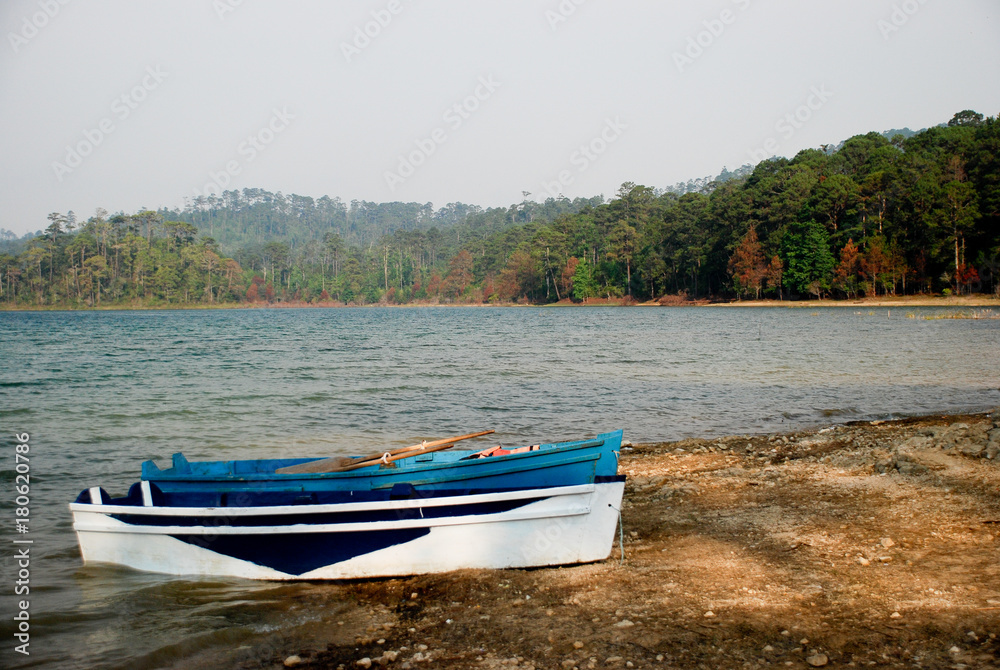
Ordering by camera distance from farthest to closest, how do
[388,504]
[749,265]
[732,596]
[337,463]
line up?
[749,265]
[337,463]
[388,504]
[732,596]

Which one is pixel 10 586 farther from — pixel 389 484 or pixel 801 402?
pixel 801 402

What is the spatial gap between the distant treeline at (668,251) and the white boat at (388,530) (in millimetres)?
74343

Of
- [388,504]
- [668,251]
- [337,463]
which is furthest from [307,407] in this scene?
[668,251]

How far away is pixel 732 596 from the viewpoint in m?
5.58

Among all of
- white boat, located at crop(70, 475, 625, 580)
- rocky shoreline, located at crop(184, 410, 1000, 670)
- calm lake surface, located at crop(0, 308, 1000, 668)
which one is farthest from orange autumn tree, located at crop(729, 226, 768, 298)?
white boat, located at crop(70, 475, 625, 580)

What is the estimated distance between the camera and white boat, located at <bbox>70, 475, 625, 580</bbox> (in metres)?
6.55

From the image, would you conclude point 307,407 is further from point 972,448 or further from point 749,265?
point 749,265

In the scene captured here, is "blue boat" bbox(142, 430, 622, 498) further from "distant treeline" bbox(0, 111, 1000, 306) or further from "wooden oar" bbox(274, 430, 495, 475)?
"distant treeline" bbox(0, 111, 1000, 306)

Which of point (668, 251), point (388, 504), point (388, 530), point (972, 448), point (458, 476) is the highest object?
point (668, 251)

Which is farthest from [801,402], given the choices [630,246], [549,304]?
[549,304]

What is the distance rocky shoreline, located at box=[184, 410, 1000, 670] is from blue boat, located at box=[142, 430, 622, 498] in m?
0.87

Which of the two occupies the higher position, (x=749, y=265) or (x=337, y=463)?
(x=749, y=265)

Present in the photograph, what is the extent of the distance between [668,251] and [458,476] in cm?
11075

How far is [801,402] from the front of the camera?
17016 mm
